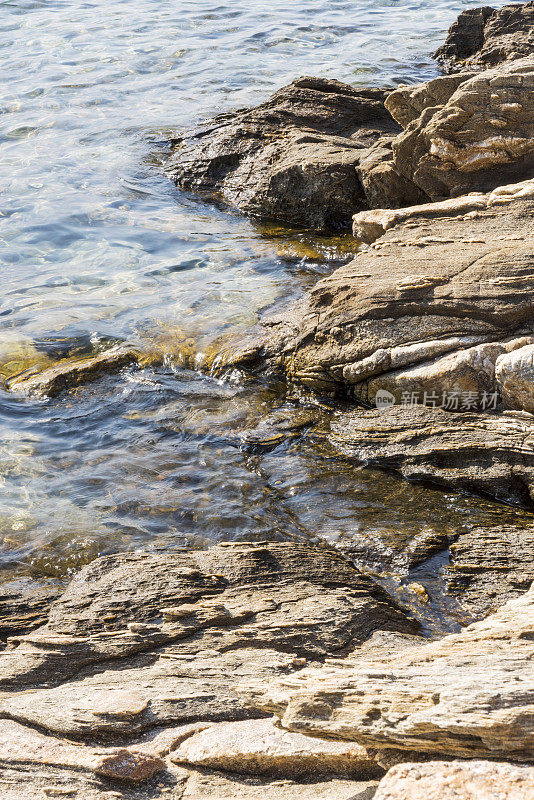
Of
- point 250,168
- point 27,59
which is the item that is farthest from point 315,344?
point 27,59

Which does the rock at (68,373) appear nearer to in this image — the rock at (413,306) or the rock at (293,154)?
the rock at (413,306)

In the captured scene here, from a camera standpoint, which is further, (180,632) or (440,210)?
(440,210)

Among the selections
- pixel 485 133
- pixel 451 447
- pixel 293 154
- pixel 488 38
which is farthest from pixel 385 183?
pixel 488 38

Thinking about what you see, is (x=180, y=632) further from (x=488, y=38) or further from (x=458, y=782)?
(x=488, y=38)

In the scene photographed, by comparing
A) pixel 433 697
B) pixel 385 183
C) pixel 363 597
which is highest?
pixel 385 183

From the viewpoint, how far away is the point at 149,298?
11797mm

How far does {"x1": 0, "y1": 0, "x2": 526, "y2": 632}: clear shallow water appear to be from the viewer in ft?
22.9

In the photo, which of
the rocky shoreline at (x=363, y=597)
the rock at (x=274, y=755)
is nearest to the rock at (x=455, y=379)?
the rocky shoreline at (x=363, y=597)

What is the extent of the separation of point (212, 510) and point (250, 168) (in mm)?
10087

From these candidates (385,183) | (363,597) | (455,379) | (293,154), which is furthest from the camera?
(293,154)

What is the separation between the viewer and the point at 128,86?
22734 millimetres

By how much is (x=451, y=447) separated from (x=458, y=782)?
4.55m

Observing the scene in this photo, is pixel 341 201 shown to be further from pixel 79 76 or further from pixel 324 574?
pixel 79 76

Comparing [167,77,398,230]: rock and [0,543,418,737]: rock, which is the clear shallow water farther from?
[0,543,418,737]: rock
